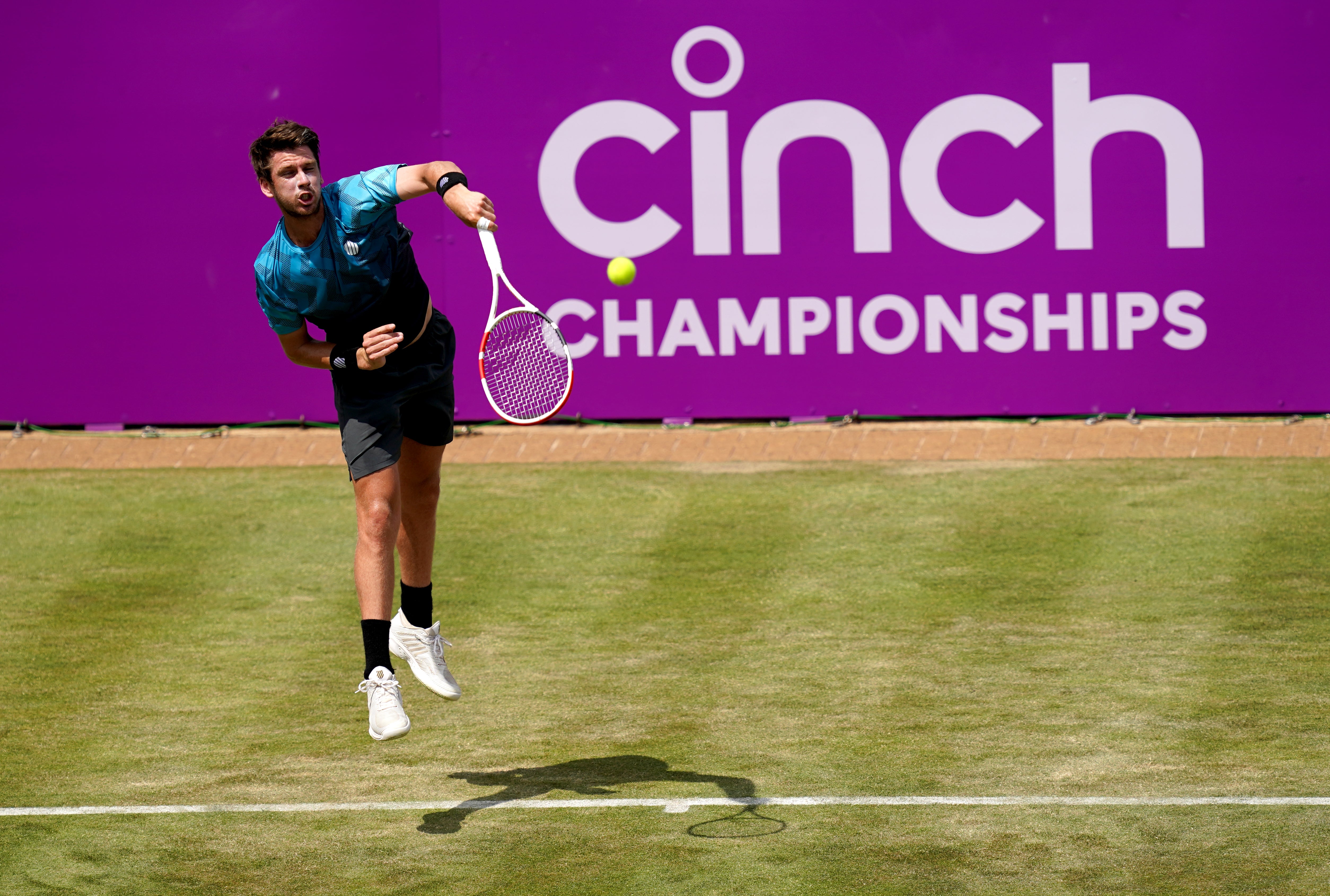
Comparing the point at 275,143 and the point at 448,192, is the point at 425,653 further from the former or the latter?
the point at 275,143

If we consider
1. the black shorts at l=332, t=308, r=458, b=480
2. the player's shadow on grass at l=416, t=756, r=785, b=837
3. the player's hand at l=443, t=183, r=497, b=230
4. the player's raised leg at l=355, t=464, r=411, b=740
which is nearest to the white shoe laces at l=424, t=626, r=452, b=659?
the player's raised leg at l=355, t=464, r=411, b=740

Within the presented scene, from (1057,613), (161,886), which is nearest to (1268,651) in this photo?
(1057,613)

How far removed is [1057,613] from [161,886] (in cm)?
474

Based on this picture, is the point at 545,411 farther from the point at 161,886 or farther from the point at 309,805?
the point at 161,886

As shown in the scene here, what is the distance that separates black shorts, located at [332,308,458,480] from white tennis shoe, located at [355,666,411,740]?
2.42 ft

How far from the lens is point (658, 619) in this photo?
350 inches

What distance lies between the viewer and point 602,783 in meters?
6.52

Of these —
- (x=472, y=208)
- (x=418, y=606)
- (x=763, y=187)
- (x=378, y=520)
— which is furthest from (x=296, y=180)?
(x=763, y=187)

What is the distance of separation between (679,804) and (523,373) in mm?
1923

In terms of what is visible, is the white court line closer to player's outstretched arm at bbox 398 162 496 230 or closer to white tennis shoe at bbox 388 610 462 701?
white tennis shoe at bbox 388 610 462 701

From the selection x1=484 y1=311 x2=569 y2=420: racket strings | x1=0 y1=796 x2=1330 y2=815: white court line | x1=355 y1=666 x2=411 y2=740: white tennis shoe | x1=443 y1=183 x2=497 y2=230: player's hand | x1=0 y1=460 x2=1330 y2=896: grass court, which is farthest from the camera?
x1=484 y1=311 x2=569 y2=420: racket strings

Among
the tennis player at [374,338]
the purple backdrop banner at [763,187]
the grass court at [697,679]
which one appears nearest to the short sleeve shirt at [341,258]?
the tennis player at [374,338]

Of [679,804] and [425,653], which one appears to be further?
[425,653]

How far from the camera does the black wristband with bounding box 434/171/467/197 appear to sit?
20.3 feet
